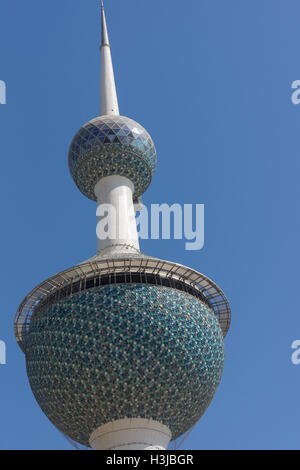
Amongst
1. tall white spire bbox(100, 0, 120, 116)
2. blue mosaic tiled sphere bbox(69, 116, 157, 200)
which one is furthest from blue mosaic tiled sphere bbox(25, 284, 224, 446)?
tall white spire bbox(100, 0, 120, 116)

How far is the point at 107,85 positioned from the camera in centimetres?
6550

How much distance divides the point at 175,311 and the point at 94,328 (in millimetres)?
6070

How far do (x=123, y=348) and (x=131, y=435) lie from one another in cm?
591

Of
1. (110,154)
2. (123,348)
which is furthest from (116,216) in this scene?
(123,348)

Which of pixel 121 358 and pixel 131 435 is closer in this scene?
pixel 131 435

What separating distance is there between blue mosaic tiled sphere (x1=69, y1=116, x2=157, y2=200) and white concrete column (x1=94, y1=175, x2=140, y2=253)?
1018 millimetres

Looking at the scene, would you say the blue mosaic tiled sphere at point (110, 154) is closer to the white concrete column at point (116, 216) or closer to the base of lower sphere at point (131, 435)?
the white concrete column at point (116, 216)


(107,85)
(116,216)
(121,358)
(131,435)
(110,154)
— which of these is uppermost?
(107,85)

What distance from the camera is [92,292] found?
4675 cm

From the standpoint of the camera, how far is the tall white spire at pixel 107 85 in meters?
63.8

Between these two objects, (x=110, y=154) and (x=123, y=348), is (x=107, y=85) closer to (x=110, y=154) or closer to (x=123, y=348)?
(x=110, y=154)

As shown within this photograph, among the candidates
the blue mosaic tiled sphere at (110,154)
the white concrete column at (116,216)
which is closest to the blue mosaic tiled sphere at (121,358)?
the white concrete column at (116,216)

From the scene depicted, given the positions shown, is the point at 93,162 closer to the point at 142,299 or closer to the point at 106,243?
the point at 106,243
